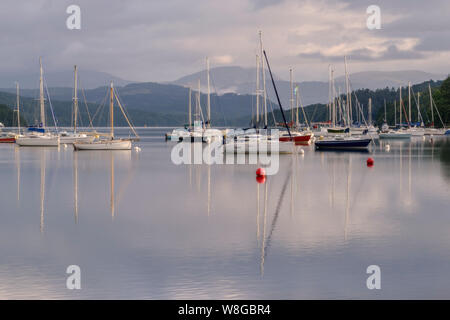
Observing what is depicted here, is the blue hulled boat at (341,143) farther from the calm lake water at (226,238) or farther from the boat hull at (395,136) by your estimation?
the boat hull at (395,136)

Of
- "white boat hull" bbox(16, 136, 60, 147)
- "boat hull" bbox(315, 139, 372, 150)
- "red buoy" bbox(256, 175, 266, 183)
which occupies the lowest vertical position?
"red buoy" bbox(256, 175, 266, 183)

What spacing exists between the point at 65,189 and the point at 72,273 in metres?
21.9

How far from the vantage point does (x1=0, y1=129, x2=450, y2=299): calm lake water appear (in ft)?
49.3

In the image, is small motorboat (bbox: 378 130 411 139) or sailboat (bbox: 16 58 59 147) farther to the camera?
small motorboat (bbox: 378 130 411 139)

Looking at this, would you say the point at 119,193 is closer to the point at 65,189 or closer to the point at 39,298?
the point at 65,189

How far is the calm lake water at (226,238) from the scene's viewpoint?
15.0 m

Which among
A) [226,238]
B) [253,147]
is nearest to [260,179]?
[226,238]

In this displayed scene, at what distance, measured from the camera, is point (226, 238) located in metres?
21.0

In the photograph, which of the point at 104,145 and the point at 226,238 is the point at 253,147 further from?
the point at 226,238

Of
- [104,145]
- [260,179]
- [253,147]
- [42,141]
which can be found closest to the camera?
[260,179]

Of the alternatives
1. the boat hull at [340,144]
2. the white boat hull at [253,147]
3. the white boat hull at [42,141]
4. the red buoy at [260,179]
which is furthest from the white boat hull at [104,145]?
the red buoy at [260,179]

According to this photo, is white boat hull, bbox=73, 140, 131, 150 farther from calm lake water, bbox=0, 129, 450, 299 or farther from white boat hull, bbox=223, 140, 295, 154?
calm lake water, bbox=0, 129, 450, 299

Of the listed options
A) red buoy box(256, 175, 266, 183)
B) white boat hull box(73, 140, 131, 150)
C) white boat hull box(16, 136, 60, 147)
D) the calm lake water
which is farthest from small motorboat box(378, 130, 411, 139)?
red buoy box(256, 175, 266, 183)

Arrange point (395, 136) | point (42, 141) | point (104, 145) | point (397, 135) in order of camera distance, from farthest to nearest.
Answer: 1. point (395, 136)
2. point (397, 135)
3. point (42, 141)
4. point (104, 145)
